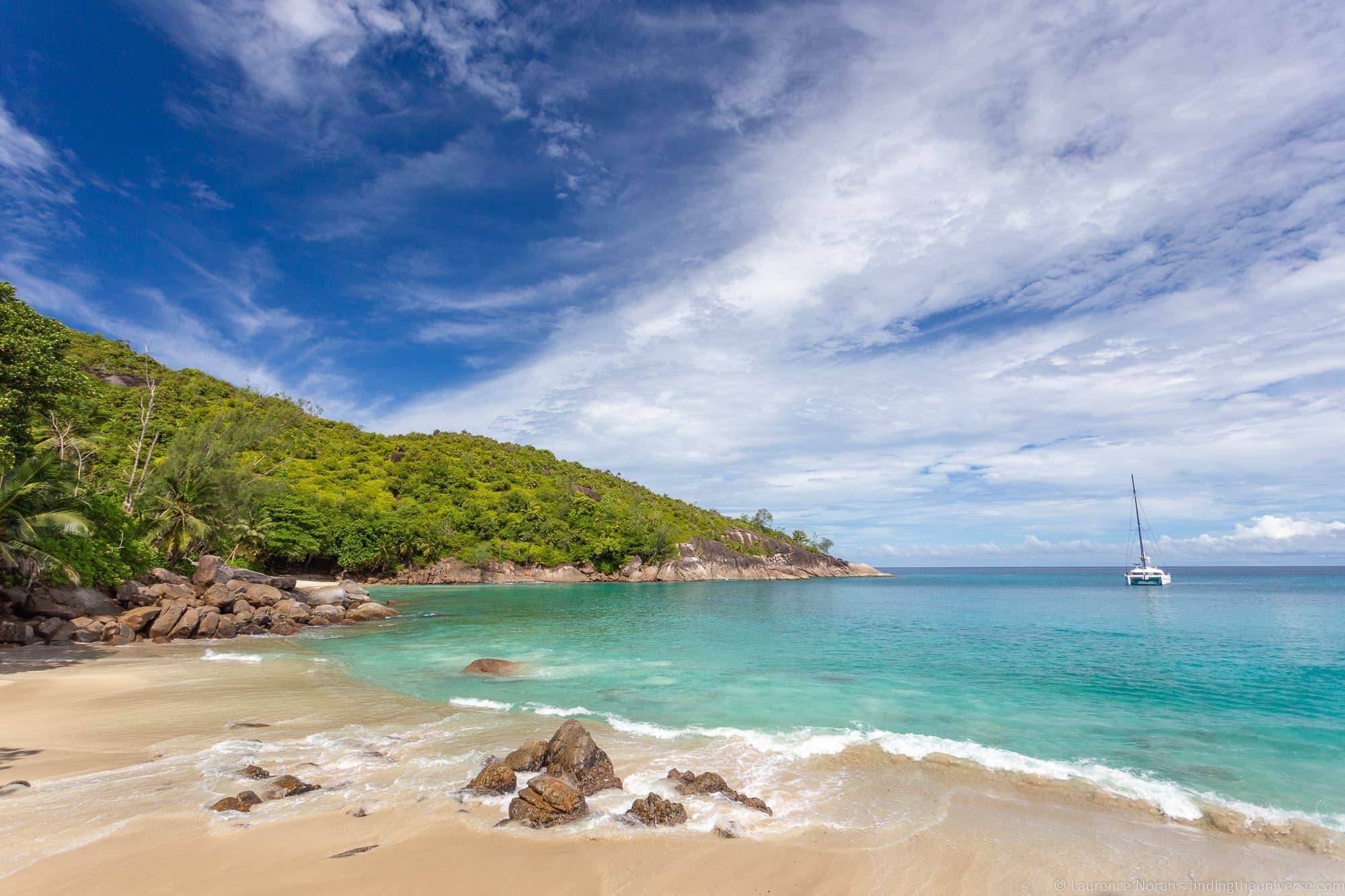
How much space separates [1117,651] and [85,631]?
40.6m

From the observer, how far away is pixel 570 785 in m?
8.41

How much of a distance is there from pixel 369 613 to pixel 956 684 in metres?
31.5

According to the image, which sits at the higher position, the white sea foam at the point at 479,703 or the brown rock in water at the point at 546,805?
the brown rock in water at the point at 546,805

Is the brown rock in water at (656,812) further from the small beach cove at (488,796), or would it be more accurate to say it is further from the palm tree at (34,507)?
the palm tree at (34,507)

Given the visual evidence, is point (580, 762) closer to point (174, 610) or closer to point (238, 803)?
point (238, 803)

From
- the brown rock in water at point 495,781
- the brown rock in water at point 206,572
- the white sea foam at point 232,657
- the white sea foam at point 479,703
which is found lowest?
the white sea foam at point 479,703

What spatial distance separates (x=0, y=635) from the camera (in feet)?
61.0

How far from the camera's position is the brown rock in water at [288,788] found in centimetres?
805

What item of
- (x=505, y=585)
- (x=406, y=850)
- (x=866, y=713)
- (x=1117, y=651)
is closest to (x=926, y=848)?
(x=406, y=850)

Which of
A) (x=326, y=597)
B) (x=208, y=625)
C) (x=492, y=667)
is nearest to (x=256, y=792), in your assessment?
(x=492, y=667)

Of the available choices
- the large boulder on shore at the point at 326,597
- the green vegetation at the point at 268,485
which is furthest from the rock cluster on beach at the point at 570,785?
the large boulder on shore at the point at 326,597

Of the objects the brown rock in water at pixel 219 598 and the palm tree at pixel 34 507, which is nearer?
the palm tree at pixel 34 507

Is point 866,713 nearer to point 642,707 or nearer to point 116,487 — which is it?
point 642,707

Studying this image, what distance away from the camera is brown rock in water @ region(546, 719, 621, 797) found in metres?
8.72
